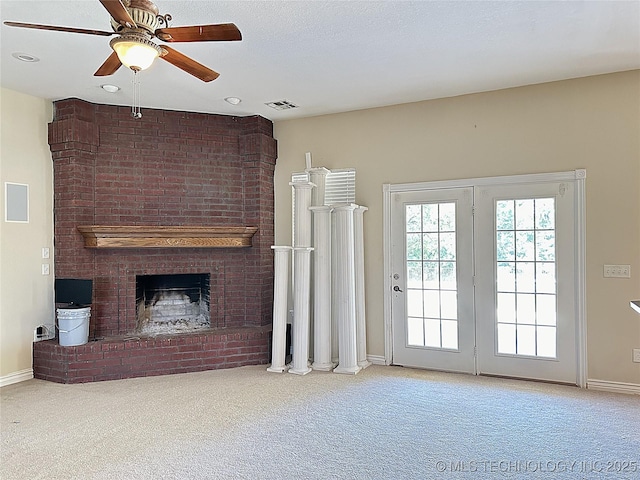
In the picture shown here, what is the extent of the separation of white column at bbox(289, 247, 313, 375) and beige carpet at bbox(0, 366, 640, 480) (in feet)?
0.93

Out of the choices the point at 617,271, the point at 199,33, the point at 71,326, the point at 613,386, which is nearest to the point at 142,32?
the point at 199,33

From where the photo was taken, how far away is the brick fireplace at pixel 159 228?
15.3ft

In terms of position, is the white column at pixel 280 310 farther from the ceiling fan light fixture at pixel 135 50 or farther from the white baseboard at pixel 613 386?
the white baseboard at pixel 613 386

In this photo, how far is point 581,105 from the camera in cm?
412

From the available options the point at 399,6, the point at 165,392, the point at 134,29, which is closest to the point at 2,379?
the point at 165,392

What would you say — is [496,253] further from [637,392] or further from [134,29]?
[134,29]

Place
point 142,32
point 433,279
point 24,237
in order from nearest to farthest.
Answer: point 142,32
point 24,237
point 433,279

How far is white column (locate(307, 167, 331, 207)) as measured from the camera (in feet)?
16.7

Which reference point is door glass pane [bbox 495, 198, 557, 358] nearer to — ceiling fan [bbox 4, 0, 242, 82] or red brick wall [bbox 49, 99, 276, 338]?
red brick wall [bbox 49, 99, 276, 338]

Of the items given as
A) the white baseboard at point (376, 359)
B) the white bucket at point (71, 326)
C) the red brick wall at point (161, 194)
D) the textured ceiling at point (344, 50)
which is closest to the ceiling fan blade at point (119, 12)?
the textured ceiling at point (344, 50)

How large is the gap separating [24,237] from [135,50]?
123 inches

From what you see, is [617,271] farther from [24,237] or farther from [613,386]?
[24,237]

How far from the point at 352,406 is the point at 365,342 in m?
1.28

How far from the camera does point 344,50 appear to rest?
11.6ft
